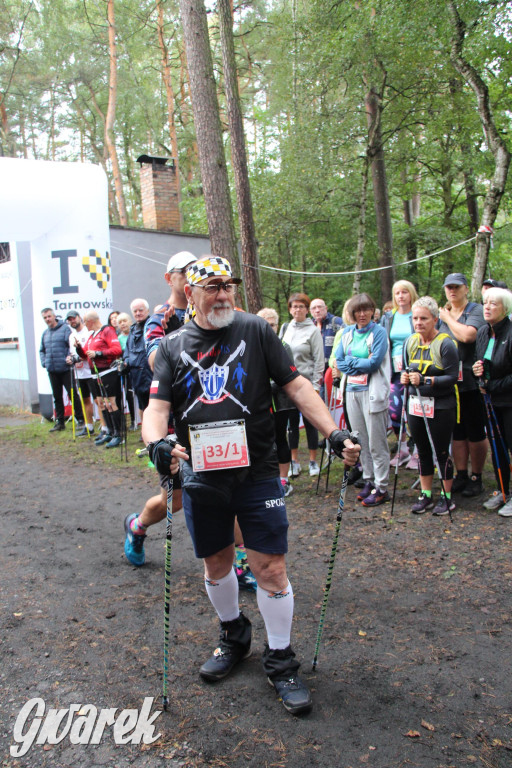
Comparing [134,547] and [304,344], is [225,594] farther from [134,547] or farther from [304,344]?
[304,344]

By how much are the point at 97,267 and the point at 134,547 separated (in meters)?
7.75

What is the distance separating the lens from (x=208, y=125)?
8688 mm

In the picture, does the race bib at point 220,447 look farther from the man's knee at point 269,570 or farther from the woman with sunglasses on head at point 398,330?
the woman with sunglasses on head at point 398,330

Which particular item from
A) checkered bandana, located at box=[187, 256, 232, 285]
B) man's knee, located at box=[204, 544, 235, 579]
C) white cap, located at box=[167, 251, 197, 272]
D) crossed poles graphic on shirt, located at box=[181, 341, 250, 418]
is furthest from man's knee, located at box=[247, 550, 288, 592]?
white cap, located at box=[167, 251, 197, 272]

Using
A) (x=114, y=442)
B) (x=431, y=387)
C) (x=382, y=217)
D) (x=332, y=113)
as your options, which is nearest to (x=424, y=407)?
(x=431, y=387)

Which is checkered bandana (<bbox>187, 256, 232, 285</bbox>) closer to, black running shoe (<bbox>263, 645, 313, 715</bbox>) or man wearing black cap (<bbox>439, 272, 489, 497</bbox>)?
black running shoe (<bbox>263, 645, 313, 715</bbox>)

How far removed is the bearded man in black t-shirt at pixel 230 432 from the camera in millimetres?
2852

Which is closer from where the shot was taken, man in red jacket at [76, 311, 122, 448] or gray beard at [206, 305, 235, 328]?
gray beard at [206, 305, 235, 328]

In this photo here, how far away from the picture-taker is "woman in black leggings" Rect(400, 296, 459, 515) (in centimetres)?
543

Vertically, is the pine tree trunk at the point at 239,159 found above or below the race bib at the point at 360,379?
above

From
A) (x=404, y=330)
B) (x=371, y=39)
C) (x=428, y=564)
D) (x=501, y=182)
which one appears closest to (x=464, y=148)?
(x=371, y=39)

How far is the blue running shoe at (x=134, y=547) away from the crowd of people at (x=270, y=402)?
2 centimetres

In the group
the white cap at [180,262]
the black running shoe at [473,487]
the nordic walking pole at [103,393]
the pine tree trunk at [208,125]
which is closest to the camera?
the white cap at [180,262]

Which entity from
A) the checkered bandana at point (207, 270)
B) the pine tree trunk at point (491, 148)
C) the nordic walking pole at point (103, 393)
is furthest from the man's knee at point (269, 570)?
the pine tree trunk at point (491, 148)
